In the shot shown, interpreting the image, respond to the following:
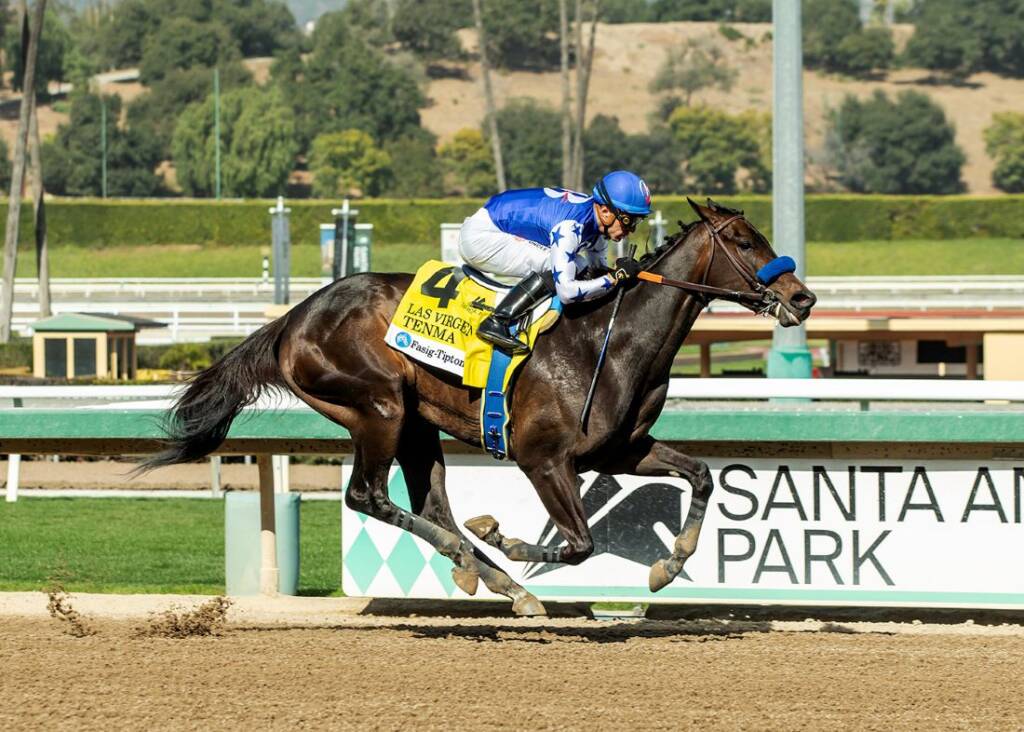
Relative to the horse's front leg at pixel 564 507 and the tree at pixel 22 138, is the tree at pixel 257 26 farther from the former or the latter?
the horse's front leg at pixel 564 507

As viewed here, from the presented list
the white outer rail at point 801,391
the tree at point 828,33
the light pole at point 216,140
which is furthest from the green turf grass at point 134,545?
the tree at point 828,33

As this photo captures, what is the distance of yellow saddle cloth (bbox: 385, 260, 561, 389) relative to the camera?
582 centimetres

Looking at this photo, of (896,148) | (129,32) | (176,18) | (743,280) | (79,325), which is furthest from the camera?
(129,32)

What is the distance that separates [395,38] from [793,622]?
323ft

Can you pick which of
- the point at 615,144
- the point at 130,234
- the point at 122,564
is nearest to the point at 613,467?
the point at 122,564

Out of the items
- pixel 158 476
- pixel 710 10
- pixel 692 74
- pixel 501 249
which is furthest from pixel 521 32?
pixel 501 249

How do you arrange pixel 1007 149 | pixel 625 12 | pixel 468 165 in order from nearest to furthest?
pixel 468 165, pixel 1007 149, pixel 625 12

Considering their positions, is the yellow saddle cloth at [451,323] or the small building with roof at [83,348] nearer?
the yellow saddle cloth at [451,323]

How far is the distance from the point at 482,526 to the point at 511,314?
0.84 metres

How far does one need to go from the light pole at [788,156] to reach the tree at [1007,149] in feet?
257

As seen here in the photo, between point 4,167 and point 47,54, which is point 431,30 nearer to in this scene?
point 47,54

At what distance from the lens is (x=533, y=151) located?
221 feet

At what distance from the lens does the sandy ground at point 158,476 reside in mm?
12875

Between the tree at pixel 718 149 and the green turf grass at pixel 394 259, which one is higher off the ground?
the tree at pixel 718 149
